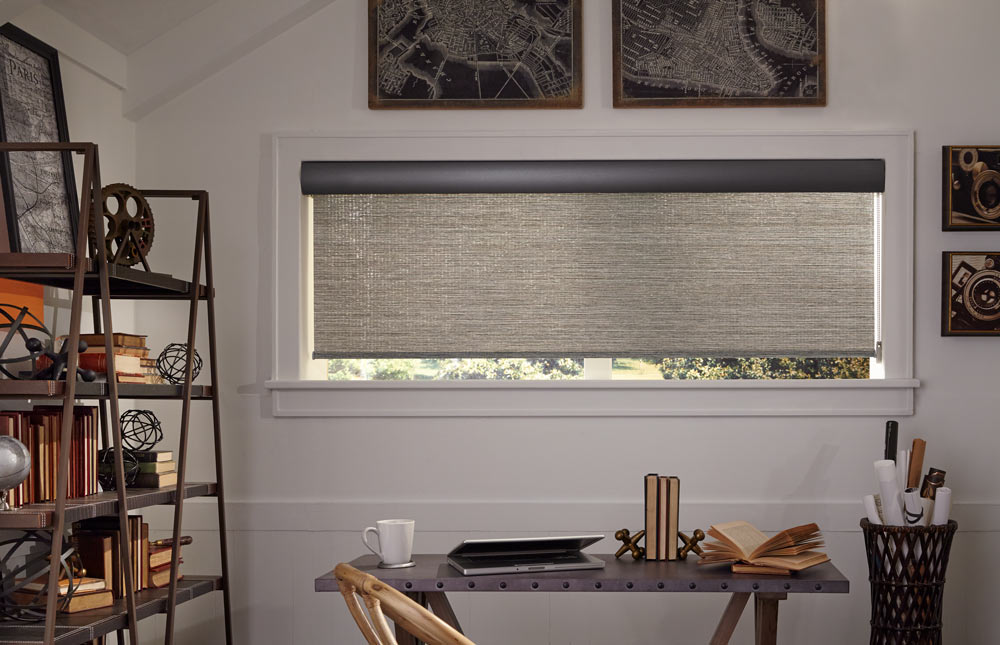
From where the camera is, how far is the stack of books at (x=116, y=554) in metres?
2.60

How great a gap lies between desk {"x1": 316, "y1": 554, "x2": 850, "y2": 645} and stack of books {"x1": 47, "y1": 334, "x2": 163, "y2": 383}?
80cm

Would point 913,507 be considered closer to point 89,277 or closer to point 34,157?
point 89,277

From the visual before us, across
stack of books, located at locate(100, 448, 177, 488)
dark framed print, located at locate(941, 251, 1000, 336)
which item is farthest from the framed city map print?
stack of books, located at locate(100, 448, 177, 488)

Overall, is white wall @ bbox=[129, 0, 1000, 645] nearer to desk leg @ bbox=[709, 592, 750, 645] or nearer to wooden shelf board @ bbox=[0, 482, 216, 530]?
wooden shelf board @ bbox=[0, 482, 216, 530]

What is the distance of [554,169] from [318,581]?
167 cm

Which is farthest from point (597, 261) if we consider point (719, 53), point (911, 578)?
point (911, 578)

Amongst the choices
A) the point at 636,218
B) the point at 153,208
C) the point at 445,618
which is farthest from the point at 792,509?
the point at 153,208

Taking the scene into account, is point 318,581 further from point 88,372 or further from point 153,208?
point 153,208

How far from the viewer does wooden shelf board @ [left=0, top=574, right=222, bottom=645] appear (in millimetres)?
2188

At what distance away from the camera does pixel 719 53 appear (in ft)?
11.2

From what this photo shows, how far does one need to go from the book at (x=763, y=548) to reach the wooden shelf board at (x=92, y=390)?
159cm

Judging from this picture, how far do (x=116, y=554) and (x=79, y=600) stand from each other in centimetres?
21

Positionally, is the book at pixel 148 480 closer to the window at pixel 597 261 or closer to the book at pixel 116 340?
the book at pixel 116 340

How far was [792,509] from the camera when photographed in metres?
3.29
